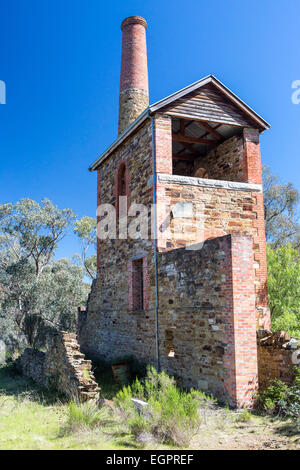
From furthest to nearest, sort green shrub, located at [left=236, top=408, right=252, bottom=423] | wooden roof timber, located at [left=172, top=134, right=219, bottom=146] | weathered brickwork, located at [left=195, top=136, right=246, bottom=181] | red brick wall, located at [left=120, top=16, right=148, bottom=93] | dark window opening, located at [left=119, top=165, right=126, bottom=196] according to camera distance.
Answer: red brick wall, located at [left=120, top=16, right=148, bottom=93] → dark window opening, located at [left=119, top=165, right=126, bottom=196] → wooden roof timber, located at [left=172, top=134, right=219, bottom=146] → weathered brickwork, located at [left=195, top=136, right=246, bottom=181] → green shrub, located at [left=236, top=408, right=252, bottom=423]

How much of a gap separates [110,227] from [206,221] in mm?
4656

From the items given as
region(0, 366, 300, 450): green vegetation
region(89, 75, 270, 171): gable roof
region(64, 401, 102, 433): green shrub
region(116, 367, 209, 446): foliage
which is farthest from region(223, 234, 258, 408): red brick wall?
region(89, 75, 270, 171): gable roof

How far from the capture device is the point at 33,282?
20828 mm

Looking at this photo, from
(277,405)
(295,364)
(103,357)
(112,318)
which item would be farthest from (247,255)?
Answer: (103,357)

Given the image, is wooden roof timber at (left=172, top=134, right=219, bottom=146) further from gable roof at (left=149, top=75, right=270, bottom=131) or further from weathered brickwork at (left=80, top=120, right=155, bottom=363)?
gable roof at (left=149, top=75, right=270, bottom=131)

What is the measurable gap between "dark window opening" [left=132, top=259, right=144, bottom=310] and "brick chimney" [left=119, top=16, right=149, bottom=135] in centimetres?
730

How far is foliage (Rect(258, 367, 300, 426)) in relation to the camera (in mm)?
7281

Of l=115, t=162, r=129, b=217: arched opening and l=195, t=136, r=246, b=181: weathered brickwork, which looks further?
l=115, t=162, r=129, b=217: arched opening

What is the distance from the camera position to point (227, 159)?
13.1m

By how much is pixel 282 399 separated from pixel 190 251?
12.2 feet

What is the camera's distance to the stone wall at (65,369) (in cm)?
874

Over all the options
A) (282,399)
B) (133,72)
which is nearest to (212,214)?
(282,399)
